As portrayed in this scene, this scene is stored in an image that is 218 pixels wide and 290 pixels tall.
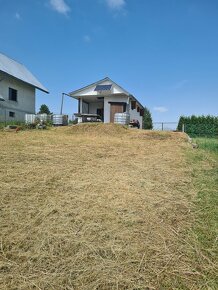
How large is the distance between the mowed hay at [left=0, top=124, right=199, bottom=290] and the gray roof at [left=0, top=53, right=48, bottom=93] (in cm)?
1759

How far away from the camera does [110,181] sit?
5070mm

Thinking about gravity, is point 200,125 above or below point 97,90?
below

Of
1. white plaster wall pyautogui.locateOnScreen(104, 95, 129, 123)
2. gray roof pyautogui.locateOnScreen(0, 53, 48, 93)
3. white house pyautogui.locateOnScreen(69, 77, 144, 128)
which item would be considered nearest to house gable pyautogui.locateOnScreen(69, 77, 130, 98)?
white house pyautogui.locateOnScreen(69, 77, 144, 128)

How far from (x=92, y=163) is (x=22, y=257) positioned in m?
3.48

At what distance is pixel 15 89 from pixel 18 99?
83 centimetres

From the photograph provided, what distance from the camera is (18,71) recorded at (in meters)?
24.1

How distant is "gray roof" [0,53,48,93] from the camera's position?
21894 millimetres

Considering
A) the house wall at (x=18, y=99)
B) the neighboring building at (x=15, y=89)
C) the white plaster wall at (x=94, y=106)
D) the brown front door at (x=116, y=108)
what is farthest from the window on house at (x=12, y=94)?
the brown front door at (x=116, y=108)

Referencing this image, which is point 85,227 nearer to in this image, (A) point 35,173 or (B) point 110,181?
(B) point 110,181

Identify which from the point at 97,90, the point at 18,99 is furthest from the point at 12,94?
the point at 97,90

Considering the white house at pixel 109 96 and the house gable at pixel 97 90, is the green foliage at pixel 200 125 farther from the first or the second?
the house gable at pixel 97 90

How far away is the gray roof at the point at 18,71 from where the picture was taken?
862 inches

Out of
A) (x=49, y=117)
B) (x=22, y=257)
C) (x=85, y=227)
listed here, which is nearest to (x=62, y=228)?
(x=85, y=227)

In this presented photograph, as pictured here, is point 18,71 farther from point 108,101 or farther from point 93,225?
point 93,225
